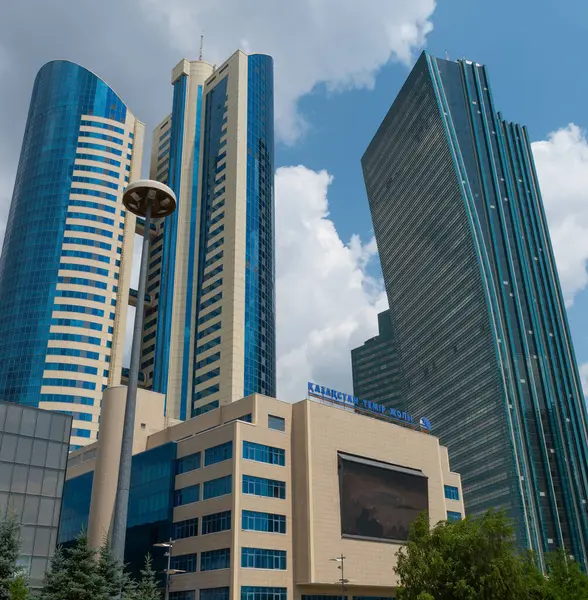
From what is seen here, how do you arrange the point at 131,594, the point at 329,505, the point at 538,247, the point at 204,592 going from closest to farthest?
the point at 131,594, the point at 204,592, the point at 329,505, the point at 538,247

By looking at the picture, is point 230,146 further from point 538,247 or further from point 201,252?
point 538,247

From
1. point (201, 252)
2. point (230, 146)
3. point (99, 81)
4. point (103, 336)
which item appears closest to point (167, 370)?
point (103, 336)

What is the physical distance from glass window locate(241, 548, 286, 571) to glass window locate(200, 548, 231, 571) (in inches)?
58.8

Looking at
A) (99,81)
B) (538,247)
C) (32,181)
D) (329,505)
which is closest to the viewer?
(329,505)

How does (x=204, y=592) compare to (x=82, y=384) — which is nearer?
(x=204, y=592)

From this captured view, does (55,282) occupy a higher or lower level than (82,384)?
higher

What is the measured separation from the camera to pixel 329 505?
75250 millimetres

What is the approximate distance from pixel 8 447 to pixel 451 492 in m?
63.8

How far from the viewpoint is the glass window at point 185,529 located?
240 ft

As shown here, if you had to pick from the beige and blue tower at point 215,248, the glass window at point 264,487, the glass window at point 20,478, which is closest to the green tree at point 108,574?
the glass window at point 20,478

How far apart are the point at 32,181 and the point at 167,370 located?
189 ft


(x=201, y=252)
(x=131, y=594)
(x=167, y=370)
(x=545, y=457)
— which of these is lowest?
(x=131, y=594)

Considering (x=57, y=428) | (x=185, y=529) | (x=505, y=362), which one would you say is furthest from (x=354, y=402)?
(x=505, y=362)

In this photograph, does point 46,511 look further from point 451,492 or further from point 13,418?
point 451,492
